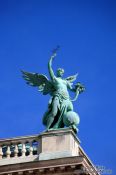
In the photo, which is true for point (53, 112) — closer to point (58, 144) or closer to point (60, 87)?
point (60, 87)

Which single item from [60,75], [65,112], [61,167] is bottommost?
[61,167]

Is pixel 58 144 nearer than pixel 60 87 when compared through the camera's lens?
Yes

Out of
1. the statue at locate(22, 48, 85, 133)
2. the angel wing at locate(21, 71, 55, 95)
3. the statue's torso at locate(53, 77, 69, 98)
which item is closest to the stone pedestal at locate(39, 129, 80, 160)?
the statue at locate(22, 48, 85, 133)

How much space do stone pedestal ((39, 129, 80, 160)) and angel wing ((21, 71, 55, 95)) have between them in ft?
7.36

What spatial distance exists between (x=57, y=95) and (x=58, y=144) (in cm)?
221

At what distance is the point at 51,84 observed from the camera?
27.9 m

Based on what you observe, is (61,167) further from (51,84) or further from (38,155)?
(51,84)

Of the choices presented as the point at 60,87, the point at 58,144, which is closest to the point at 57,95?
the point at 60,87

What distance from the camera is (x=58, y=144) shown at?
25.8 meters

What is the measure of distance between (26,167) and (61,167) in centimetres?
115

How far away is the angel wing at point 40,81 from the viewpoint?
91.7 feet

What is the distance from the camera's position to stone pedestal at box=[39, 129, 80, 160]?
83.6 ft

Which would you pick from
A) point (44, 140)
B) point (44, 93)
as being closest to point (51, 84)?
point (44, 93)

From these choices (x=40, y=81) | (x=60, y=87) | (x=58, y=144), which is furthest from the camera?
(x=40, y=81)
